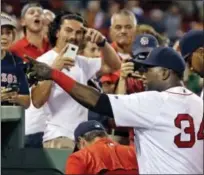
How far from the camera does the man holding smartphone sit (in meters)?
6.88

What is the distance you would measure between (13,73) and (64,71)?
71 cm

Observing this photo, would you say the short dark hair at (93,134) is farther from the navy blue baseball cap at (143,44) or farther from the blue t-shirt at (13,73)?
the navy blue baseball cap at (143,44)

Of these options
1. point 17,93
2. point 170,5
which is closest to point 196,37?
point 17,93

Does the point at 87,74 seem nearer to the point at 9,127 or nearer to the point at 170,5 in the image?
the point at 9,127

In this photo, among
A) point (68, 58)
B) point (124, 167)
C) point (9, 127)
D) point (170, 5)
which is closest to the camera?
point (9, 127)

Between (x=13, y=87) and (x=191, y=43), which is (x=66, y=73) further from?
(x=191, y=43)

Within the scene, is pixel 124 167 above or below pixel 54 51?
below

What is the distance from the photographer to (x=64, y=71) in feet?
23.4

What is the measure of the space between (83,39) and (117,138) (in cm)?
93

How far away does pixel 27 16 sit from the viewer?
8688mm

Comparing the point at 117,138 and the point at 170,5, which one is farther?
the point at 170,5

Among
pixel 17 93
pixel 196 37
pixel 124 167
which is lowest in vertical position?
pixel 124 167

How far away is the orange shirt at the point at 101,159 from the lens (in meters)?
5.98

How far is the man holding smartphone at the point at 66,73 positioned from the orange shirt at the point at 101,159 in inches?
30.6
